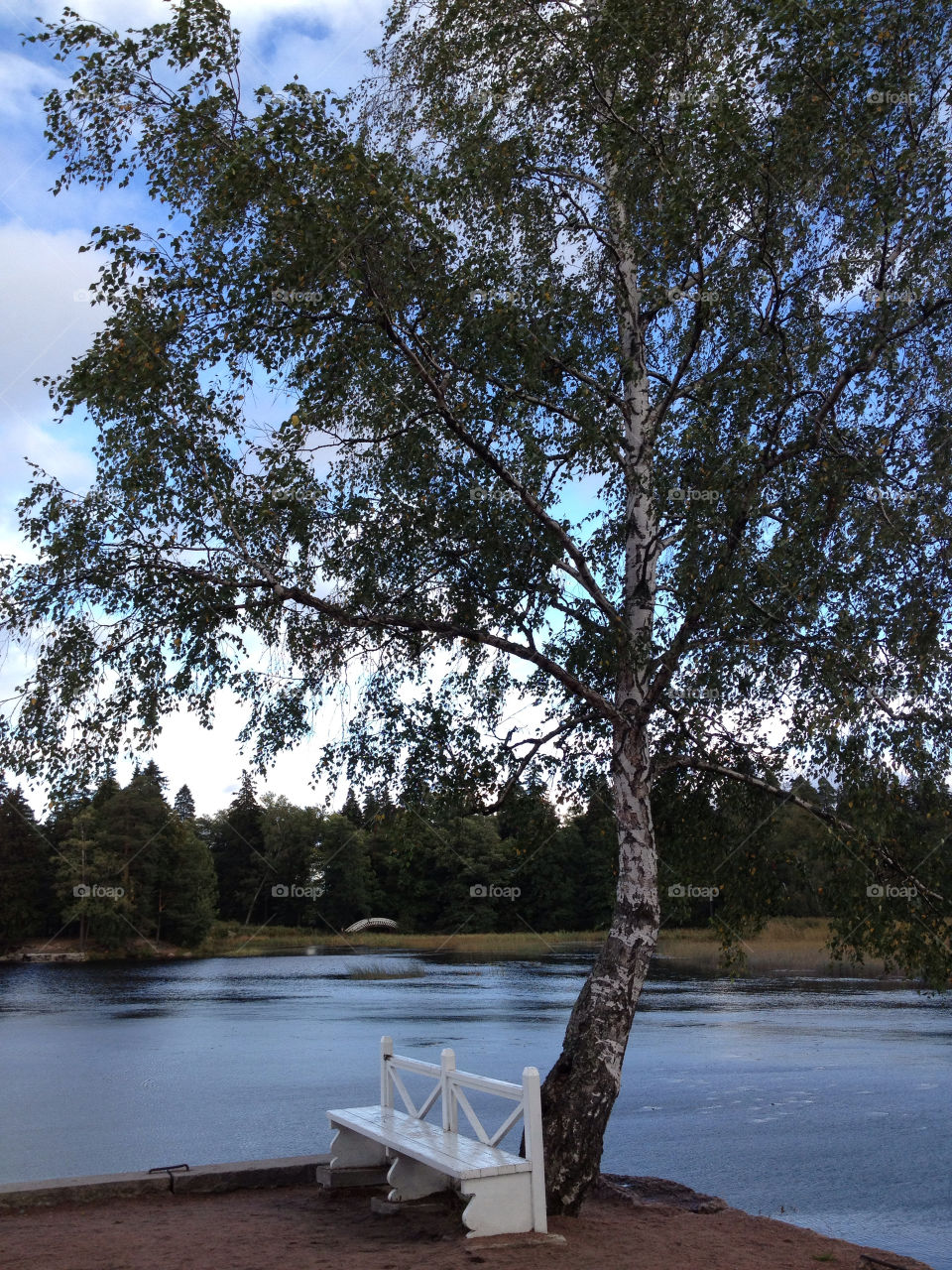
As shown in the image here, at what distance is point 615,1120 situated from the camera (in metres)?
16.0

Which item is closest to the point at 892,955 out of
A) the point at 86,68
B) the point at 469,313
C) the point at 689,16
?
the point at 469,313

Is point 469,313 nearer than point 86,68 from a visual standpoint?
No

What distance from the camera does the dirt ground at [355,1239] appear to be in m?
6.74

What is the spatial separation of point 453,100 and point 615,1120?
44.4ft

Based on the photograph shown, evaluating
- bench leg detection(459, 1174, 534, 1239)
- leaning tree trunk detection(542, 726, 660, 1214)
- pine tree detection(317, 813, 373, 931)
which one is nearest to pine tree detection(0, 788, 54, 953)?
pine tree detection(317, 813, 373, 931)

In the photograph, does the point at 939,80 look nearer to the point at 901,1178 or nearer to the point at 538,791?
the point at 538,791

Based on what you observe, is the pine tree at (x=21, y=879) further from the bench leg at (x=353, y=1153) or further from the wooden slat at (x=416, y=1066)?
the wooden slat at (x=416, y=1066)

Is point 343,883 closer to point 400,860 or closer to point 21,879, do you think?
point 21,879

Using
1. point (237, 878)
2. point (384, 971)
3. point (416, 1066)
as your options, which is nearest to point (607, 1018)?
point (416, 1066)

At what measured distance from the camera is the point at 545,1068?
19984 mm

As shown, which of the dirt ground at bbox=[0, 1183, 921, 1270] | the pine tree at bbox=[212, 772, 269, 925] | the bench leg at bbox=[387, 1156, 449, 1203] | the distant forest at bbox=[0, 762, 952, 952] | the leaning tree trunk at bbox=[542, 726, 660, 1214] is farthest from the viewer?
the pine tree at bbox=[212, 772, 269, 925]

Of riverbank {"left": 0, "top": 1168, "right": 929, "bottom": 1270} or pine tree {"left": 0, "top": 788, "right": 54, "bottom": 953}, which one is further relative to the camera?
pine tree {"left": 0, "top": 788, "right": 54, "bottom": 953}

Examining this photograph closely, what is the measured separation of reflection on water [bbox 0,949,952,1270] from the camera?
12789mm

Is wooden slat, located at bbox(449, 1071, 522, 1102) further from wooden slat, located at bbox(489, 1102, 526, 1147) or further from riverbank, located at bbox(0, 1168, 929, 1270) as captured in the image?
riverbank, located at bbox(0, 1168, 929, 1270)
